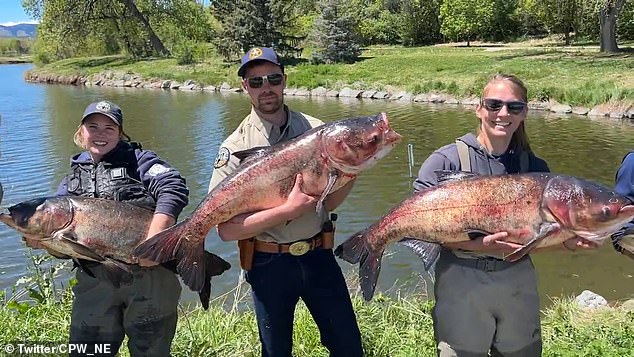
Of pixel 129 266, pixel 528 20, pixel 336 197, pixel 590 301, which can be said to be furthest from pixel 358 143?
pixel 528 20

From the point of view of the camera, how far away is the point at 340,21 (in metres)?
37.8

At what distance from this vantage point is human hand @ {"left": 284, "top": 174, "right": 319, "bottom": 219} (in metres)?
3.22

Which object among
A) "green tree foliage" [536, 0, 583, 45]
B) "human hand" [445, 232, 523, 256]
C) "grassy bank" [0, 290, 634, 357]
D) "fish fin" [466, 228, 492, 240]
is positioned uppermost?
→ "green tree foliage" [536, 0, 583, 45]

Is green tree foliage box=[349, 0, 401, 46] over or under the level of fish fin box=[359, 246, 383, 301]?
over

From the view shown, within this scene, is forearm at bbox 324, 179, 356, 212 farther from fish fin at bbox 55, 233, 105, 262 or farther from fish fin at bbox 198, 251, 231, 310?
fish fin at bbox 55, 233, 105, 262

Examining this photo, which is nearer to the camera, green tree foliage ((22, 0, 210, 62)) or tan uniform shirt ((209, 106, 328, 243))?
tan uniform shirt ((209, 106, 328, 243))

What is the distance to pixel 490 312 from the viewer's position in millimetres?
3271

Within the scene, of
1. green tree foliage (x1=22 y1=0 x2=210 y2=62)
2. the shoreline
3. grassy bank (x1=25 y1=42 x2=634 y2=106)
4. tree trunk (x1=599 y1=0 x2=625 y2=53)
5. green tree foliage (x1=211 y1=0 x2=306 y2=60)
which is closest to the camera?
the shoreline


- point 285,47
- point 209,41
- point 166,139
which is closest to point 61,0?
point 209,41

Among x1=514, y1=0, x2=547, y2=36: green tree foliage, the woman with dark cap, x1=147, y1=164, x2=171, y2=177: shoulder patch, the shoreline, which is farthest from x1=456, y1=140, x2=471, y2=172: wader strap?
x1=514, y1=0, x2=547, y2=36: green tree foliage

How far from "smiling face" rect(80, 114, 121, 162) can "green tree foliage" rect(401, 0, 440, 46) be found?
53.5 metres

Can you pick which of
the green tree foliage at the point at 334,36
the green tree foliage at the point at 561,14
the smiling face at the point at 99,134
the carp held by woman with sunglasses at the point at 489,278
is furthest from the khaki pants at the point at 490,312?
the green tree foliage at the point at 561,14

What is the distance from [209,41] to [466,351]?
1963 inches

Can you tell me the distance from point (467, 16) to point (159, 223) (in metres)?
51.6
